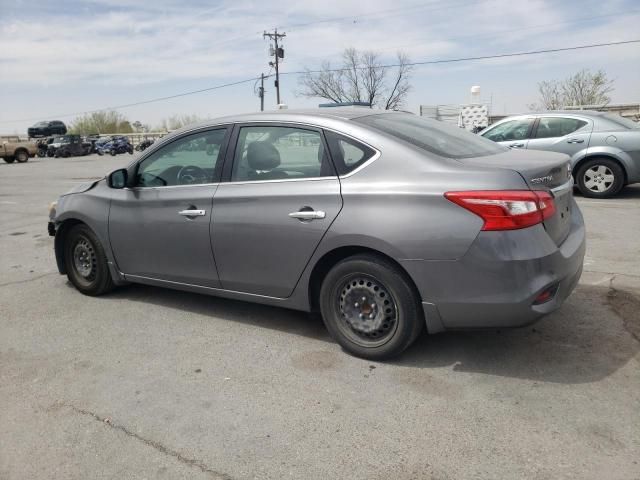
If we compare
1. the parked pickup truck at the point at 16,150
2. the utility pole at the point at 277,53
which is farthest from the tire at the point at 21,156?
the utility pole at the point at 277,53

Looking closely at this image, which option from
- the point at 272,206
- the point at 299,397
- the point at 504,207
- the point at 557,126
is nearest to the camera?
the point at 504,207

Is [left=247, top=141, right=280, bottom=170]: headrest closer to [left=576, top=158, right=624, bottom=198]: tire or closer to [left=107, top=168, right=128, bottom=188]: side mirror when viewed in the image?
[left=107, top=168, right=128, bottom=188]: side mirror

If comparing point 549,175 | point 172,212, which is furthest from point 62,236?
point 549,175

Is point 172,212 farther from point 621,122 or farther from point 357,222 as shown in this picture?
point 621,122

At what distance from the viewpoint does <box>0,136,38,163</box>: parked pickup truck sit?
106 ft

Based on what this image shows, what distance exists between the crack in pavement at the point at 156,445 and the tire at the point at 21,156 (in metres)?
34.8

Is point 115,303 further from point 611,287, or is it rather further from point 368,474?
point 611,287

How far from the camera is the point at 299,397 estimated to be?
3.17 m

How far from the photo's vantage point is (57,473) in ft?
8.42

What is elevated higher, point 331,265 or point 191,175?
point 191,175

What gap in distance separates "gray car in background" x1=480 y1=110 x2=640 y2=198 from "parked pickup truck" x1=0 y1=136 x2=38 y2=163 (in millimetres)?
31231

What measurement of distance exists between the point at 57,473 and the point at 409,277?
2.07 metres

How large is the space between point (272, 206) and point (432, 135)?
1.19 meters

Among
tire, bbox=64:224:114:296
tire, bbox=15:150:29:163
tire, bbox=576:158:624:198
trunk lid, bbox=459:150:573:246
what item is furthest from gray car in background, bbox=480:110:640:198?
tire, bbox=15:150:29:163
